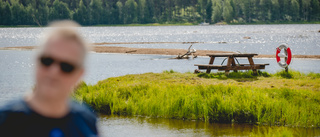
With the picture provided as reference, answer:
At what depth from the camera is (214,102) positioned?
1424cm

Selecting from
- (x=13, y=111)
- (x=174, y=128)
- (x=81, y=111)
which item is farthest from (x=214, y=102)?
(x=13, y=111)

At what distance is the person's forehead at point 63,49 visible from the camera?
1.15 metres

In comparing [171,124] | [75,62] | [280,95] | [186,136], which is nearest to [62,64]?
[75,62]

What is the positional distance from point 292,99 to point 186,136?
12.7ft

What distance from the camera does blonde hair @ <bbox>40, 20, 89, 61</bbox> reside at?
113 cm

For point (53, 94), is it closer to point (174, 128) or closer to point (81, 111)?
point (81, 111)

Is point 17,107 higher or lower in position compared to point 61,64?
lower

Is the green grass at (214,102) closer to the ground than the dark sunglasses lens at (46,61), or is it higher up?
closer to the ground

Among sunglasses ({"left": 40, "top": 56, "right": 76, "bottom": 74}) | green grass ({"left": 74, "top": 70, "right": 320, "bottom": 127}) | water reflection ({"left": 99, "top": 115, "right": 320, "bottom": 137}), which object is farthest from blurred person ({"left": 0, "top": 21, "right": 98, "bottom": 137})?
green grass ({"left": 74, "top": 70, "right": 320, "bottom": 127})

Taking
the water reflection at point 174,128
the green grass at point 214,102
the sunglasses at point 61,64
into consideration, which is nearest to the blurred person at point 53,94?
the sunglasses at point 61,64

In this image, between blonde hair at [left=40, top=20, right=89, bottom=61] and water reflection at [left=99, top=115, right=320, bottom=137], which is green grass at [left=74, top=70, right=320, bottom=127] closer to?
water reflection at [left=99, top=115, right=320, bottom=137]

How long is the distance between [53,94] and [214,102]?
522 inches

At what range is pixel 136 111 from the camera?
1583 cm

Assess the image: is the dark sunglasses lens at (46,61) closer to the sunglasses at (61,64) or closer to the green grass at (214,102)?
the sunglasses at (61,64)
